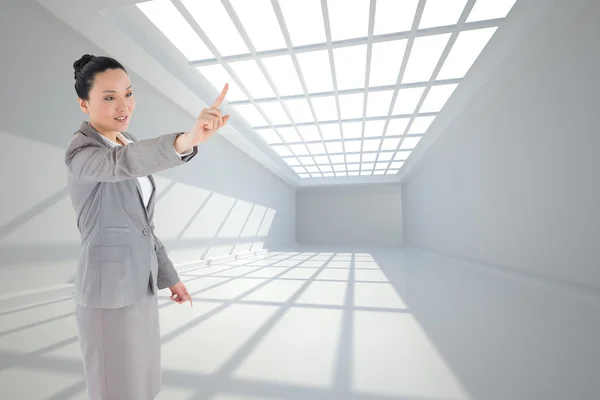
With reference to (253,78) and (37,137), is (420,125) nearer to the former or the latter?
(253,78)

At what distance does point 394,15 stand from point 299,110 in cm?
651

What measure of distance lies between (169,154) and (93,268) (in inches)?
28.9

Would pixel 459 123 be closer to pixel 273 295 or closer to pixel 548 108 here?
pixel 548 108

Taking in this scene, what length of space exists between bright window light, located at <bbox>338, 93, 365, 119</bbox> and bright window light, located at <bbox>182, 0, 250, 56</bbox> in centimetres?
496

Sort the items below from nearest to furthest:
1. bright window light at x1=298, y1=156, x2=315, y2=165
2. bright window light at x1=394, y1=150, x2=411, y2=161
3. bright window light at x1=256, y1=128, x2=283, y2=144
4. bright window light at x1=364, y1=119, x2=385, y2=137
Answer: bright window light at x1=364, y1=119, x2=385, y2=137, bright window light at x1=256, y1=128, x2=283, y2=144, bright window light at x1=394, y1=150, x2=411, y2=161, bright window light at x1=298, y1=156, x2=315, y2=165

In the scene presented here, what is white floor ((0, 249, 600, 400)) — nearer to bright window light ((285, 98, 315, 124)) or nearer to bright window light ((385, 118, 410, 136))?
bright window light ((285, 98, 315, 124))

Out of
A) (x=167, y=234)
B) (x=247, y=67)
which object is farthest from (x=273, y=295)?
(x=247, y=67)

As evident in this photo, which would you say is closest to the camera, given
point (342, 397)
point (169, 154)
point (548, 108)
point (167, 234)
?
point (169, 154)

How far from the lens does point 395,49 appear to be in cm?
952

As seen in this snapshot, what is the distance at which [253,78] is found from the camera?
11117 mm

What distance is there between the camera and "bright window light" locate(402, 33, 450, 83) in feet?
29.6

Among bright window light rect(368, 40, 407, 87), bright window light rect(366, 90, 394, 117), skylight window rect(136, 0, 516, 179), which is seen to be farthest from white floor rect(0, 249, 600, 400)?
bright window light rect(366, 90, 394, 117)

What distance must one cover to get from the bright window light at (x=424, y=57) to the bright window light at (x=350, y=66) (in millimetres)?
1553

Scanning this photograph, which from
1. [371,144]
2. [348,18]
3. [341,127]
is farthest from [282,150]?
[348,18]
